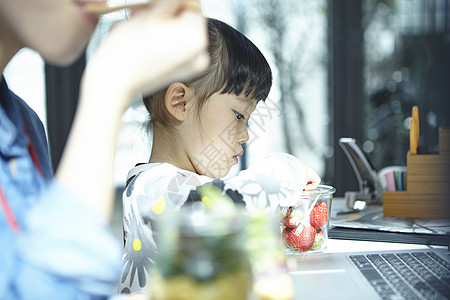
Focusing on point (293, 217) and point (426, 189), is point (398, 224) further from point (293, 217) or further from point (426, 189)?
point (293, 217)

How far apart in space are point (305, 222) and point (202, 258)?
0.57 m

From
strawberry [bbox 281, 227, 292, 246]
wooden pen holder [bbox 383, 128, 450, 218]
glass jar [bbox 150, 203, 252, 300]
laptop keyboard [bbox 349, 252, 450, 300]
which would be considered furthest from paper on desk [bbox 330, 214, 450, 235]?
glass jar [bbox 150, 203, 252, 300]

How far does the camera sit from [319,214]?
0.96m

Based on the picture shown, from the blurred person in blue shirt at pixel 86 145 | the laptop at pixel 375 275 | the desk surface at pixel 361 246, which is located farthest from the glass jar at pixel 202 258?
the desk surface at pixel 361 246

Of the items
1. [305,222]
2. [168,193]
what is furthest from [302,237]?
[168,193]

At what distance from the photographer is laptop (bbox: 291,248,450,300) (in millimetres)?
705

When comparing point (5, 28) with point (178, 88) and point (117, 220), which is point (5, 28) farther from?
point (117, 220)

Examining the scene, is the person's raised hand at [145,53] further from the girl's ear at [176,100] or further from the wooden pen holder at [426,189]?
the wooden pen holder at [426,189]

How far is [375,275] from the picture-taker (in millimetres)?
796

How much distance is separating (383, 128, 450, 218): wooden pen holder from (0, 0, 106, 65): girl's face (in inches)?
44.3

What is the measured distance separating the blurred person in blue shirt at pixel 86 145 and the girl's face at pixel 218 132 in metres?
0.64

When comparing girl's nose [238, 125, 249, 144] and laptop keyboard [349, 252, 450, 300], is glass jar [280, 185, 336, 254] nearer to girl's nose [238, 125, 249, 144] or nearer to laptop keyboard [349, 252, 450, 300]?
laptop keyboard [349, 252, 450, 300]

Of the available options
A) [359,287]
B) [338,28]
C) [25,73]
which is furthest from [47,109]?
[359,287]

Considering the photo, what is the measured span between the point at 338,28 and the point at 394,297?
292 cm
